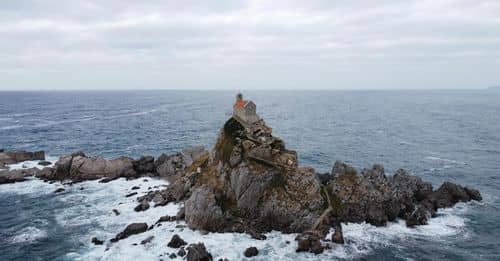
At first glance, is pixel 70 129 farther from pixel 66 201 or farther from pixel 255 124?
pixel 255 124

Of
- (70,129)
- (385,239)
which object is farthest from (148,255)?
(70,129)

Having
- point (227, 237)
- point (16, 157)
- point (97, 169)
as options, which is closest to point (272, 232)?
point (227, 237)

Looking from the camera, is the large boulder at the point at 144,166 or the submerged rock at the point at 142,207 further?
the large boulder at the point at 144,166

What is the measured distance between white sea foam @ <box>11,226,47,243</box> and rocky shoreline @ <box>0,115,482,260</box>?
7.77m

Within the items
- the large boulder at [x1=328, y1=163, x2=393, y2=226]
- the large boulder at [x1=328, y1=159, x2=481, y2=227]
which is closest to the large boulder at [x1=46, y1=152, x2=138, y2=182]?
the large boulder at [x1=328, y1=163, x2=393, y2=226]

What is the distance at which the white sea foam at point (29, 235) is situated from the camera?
4397 cm

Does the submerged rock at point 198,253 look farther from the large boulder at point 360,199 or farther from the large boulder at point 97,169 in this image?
the large boulder at point 97,169

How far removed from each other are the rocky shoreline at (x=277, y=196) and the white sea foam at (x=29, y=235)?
7.77 m

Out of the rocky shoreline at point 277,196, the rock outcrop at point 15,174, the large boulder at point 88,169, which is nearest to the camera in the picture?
the rocky shoreline at point 277,196

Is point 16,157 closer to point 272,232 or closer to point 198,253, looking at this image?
point 198,253

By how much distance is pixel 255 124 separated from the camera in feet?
172

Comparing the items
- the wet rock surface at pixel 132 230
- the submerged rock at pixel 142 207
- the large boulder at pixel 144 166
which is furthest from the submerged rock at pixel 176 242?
the large boulder at pixel 144 166

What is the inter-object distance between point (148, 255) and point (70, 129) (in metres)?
101

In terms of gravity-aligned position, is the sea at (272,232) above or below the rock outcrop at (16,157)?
below
